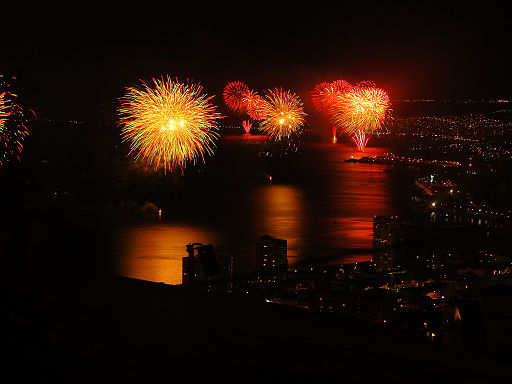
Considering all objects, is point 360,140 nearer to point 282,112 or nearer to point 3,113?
point 282,112

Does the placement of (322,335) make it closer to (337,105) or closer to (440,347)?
(440,347)

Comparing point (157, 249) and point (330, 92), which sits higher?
point (330, 92)

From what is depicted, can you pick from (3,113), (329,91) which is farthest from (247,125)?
(3,113)

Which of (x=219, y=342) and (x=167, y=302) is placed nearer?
(x=219, y=342)

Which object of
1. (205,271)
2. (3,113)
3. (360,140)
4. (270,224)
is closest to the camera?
(205,271)

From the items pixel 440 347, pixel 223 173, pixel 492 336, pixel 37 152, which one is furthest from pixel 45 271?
pixel 223 173

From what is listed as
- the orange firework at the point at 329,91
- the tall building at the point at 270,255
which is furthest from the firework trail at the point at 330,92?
the tall building at the point at 270,255
